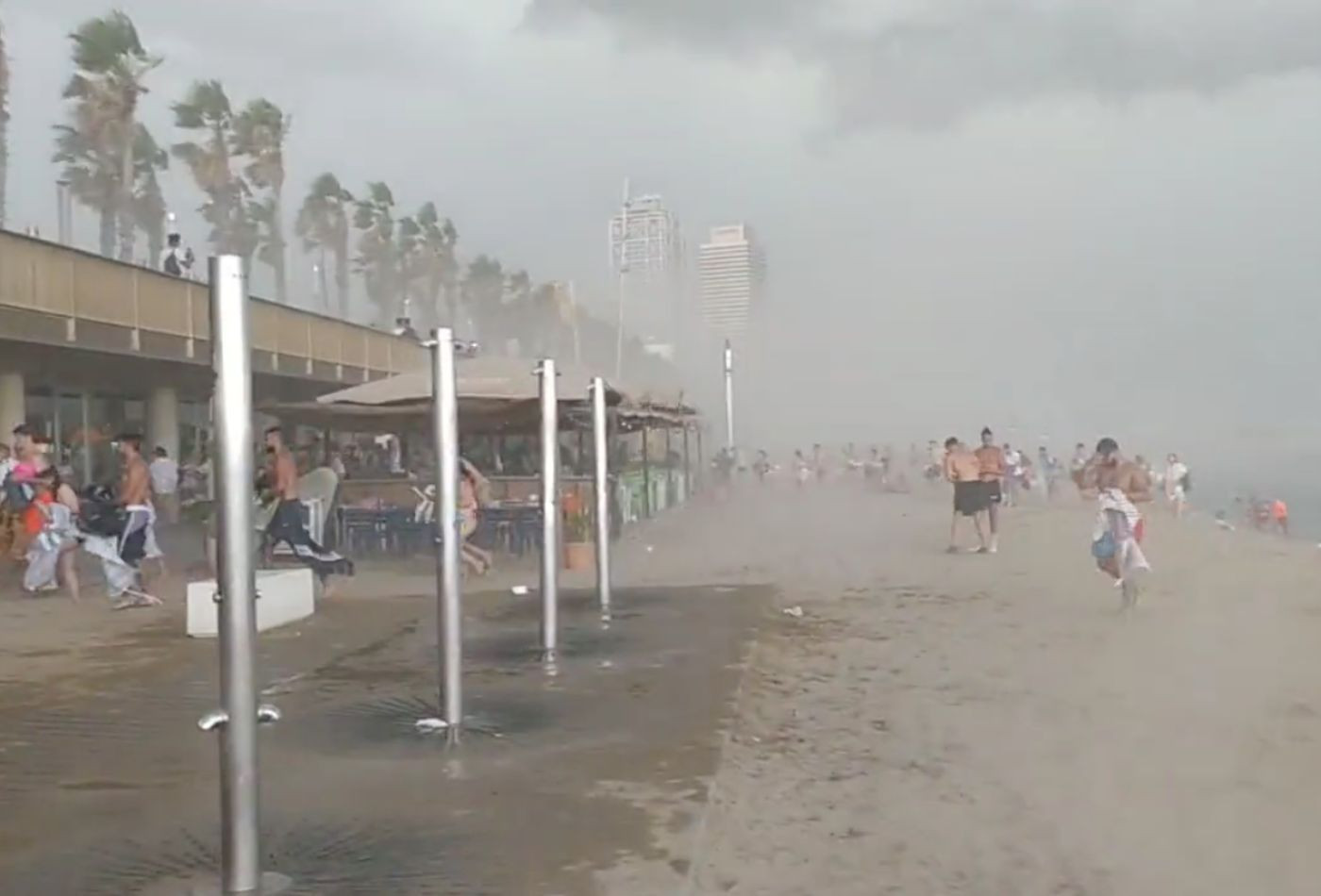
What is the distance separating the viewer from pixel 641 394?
20.0 meters

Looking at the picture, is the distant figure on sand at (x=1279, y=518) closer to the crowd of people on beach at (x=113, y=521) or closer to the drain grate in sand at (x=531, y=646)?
the crowd of people on beach at (x=113, y=521)

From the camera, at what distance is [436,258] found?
7962 cm

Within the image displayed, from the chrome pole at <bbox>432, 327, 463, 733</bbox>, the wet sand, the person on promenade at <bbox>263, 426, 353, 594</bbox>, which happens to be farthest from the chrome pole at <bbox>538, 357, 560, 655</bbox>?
the person on promenade at <bbox>263, 426, 353, 594</bbox>

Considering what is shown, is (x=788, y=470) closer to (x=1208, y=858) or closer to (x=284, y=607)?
(x=284, y=607)

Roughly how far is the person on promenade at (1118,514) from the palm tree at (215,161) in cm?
4143

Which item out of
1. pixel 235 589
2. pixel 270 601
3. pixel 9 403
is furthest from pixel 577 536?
pixel 235 589

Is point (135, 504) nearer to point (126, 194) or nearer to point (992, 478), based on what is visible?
point (992, 478)

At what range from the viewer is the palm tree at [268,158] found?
5516 centimetres

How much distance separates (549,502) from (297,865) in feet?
14.8

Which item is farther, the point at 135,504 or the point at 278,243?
the point at 278,243

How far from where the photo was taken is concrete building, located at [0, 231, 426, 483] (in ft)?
64.0

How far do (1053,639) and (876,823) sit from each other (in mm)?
5481

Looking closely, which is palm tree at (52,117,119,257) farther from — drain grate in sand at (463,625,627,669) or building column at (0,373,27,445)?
drain grate in sand at (463,625,627,669)

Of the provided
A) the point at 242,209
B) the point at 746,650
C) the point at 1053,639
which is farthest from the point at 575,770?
the point at 242,209
